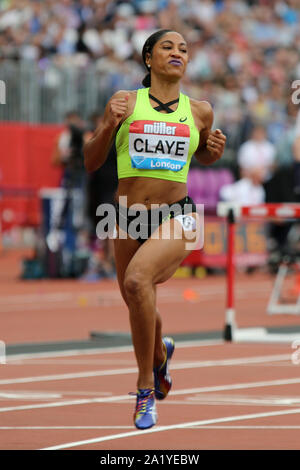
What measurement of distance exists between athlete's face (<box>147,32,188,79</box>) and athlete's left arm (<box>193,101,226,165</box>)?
33 centimetres

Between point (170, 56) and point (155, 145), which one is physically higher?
point (170, 56)

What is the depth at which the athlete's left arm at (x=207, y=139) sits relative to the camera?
790 cm

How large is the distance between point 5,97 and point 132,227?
52.5 ft

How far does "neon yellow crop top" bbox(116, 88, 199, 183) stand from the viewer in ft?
25.0

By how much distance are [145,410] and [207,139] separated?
1866mm

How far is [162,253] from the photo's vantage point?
7410mm

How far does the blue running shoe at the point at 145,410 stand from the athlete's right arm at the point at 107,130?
1.45 meters

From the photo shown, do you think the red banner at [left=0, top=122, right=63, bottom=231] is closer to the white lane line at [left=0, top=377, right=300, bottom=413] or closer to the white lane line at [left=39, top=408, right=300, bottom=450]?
the white lane line at [left=0, top=377, right=300, bottom=413]

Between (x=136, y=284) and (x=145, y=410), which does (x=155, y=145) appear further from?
(x=145, y=410)

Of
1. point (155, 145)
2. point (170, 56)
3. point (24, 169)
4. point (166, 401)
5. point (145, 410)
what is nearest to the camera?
point (145, 410)

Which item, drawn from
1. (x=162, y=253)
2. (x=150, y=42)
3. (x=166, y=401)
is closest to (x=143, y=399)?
(x=162, y=253)

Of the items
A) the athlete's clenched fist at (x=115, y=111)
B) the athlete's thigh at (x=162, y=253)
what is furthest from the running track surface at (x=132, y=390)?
the athlete's clenched fist at (x=115, y=111)
